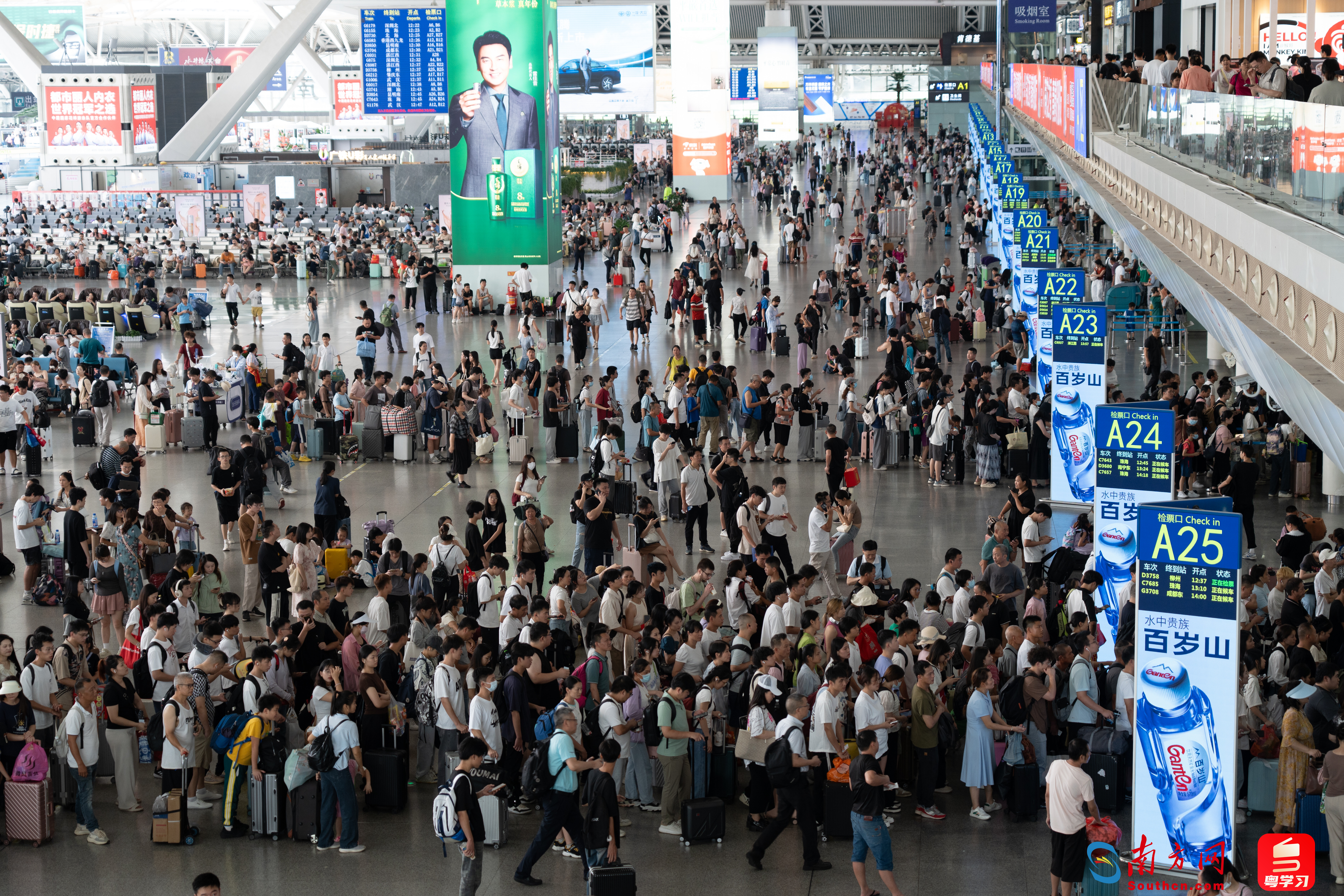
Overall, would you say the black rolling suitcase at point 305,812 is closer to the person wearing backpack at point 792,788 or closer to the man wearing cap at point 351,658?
the man wearing cap at point 351,658

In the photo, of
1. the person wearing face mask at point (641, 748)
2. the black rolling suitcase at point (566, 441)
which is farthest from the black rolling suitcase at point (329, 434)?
the person wearing face mask at point (641, 748)

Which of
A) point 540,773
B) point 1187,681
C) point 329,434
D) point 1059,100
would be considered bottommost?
point 540,773

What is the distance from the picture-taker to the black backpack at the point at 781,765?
915 cm

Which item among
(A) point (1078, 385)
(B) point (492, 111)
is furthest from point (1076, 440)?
(B) point (492, 111)

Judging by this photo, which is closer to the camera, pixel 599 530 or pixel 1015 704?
pixel 1015 704

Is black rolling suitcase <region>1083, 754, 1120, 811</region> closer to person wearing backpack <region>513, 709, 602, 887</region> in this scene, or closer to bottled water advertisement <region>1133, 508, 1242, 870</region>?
bottled water advertisement <region>1133, 508, 1242, 870</region>

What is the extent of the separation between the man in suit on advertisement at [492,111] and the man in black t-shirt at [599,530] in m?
21.4

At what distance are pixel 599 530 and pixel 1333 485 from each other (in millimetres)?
9028

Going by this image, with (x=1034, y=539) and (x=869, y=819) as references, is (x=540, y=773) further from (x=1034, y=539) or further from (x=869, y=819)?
(x=1034, y=539)

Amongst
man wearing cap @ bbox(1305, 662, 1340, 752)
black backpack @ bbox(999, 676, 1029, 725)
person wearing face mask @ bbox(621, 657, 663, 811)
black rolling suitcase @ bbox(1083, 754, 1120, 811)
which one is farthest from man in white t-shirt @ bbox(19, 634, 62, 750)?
man wearing cap @ bbox(1305, 662, 1340, 752)

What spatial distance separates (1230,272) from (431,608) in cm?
668

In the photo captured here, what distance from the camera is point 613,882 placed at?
838 centimetres

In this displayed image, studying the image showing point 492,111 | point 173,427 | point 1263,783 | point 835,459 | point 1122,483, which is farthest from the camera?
point 492,111

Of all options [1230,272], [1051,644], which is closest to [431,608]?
[1051,644]
